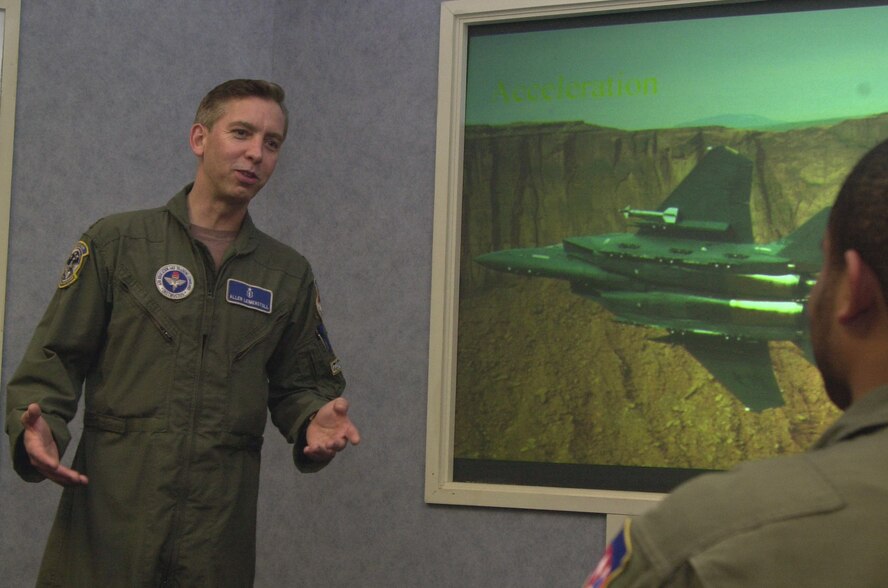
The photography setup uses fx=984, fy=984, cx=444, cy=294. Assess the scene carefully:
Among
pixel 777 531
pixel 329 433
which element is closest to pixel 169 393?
pixel 329 433

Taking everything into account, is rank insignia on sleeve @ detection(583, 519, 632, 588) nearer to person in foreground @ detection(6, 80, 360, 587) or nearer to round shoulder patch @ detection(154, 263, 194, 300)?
person in foreground @ detection(6, 80, 360, 587)

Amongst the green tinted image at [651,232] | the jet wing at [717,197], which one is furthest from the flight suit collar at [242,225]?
the jet wing at [717,197]

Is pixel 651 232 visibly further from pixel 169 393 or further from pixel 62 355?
pixel 62 355

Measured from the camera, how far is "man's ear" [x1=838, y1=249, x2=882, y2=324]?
2.47ft

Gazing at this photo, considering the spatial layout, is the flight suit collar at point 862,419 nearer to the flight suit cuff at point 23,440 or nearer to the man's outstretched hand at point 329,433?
the man's outstretched hand at point 329,433

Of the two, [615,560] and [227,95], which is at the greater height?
[227,95]

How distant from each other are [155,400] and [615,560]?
1.34 metres

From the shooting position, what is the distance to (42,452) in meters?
1.70

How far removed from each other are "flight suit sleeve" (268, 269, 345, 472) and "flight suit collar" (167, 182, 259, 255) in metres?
0.16

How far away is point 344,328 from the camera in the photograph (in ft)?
9.99

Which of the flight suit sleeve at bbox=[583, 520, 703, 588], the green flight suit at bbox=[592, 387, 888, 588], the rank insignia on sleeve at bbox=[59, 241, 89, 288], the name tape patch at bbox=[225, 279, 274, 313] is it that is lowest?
the flight suit sleeve at bbox=[583, 520, 703, 588]

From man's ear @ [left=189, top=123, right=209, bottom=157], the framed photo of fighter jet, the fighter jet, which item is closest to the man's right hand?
man's ear @ [left=189, top=123, right=209, bottom=157]

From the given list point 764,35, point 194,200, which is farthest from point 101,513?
point 764,35

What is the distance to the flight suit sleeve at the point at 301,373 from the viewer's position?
2.04m
